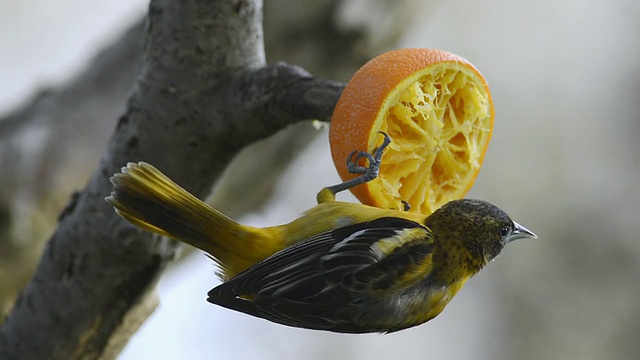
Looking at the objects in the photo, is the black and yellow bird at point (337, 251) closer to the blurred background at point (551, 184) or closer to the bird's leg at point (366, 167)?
the bird's leg at point (366, 167)

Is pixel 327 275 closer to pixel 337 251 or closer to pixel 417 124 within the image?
pixel 337 251

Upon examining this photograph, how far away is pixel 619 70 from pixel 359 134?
15.6 ft

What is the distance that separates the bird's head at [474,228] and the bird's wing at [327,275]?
0.10 m

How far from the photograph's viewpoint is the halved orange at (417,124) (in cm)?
142

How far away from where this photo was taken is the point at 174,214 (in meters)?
1.50

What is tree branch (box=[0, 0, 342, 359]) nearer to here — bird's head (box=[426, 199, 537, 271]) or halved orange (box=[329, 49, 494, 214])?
halved orange (box=[329, 49, 494, 214])

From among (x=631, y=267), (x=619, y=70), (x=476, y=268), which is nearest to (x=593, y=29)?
(x=619, y=70)

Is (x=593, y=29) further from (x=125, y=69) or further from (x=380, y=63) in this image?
(x=380, y=63)

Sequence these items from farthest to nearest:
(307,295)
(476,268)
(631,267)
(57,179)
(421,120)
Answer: (631,267) < (57,179) < (476,268) < (421,120) < (307,295)

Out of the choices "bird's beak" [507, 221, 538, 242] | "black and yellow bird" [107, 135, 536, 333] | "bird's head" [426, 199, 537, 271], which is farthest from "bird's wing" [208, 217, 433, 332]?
"bird's beak" [507, 221, 538, 242]

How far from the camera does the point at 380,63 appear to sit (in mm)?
1434

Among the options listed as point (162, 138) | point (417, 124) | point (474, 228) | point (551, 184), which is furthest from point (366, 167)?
point (551, 184)

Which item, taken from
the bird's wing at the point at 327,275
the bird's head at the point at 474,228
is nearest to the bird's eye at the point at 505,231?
the bird's head at the point at 474,228

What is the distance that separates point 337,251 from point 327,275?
0.05 m
